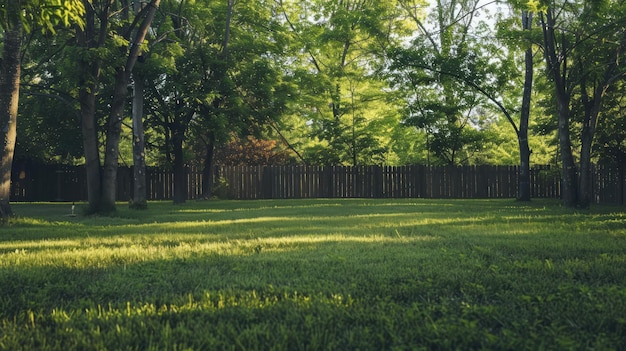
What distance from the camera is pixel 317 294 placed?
4.15 m

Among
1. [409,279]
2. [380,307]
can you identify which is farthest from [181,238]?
[380,307]

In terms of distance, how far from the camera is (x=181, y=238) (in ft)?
27.0

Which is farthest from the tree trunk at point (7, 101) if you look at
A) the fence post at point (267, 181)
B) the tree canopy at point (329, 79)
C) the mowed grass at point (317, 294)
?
the fence post at point (267, 181)

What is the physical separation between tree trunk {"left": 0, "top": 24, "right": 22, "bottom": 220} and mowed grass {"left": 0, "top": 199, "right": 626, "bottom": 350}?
451 cm

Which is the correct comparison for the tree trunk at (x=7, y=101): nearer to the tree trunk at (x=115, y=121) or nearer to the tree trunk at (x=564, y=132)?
the tree trunk at (x=115, y=121)

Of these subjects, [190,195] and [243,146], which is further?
[243,146]

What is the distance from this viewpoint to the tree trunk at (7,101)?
11.6 meters

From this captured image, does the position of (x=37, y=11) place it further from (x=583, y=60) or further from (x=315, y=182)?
(x=315, y=182)

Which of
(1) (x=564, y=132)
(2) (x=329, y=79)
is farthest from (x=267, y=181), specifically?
(1) (x=564, y=132)

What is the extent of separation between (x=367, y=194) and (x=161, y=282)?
2483cm

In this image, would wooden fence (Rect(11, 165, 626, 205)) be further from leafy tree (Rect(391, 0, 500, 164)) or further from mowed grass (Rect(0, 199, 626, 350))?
mowed grass (Rect(0, 199, 626, 350))

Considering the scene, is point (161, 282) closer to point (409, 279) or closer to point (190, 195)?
point (409, 279)

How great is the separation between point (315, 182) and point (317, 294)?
25.3m

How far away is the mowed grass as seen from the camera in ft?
10.3
